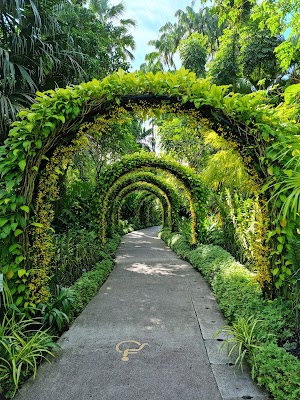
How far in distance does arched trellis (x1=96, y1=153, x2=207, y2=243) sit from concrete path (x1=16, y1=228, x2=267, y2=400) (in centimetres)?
366

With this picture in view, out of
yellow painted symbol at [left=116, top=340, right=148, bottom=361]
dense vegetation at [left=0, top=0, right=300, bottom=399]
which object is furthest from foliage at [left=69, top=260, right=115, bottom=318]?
yellow painted symbol at [left=116, top=340, right=148, bottom=361]

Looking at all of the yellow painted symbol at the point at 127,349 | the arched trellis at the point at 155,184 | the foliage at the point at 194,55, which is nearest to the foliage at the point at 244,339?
the yellow painted symbol at the point at 127,349

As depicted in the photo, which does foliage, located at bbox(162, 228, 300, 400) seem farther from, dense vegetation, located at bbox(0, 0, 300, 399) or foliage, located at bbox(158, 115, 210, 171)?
foliage, located at bbox(158, 115, 210, 171)

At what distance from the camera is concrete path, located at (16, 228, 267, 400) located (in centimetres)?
238

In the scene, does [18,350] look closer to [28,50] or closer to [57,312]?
[57,312]

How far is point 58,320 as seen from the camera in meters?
3.30

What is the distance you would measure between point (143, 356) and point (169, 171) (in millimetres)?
6667

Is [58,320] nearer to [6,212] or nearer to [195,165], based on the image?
[6,212]

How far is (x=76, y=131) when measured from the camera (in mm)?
3514

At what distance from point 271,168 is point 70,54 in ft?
16.6

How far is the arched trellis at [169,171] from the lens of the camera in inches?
337

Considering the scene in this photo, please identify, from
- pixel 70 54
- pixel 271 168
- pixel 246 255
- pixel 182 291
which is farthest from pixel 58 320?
pixel 70 54

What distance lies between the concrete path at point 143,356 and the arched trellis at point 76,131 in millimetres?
858

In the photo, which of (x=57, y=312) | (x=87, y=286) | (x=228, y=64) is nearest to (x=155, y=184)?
(x=228, y=64)
